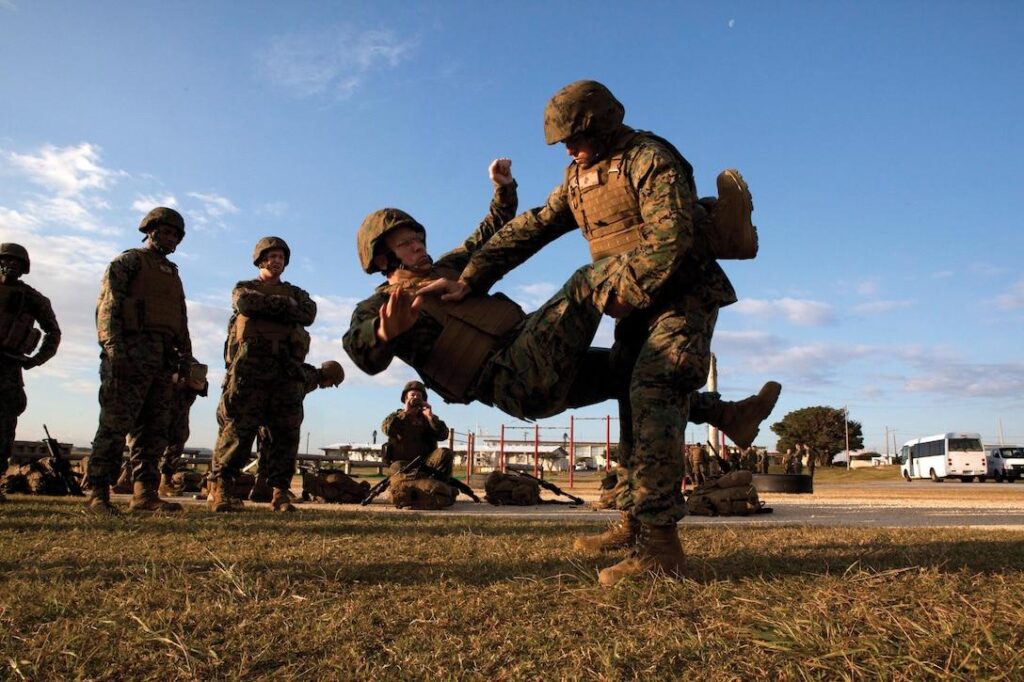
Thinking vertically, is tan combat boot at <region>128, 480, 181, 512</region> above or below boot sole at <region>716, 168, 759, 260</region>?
below

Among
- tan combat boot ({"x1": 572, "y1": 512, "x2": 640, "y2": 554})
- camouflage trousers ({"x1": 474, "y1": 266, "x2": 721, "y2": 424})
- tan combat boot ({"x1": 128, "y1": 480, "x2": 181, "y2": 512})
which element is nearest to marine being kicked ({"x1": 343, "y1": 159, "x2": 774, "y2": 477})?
camouflage trousers ({"x1": 474, "y1": 266, "x2": 721, "y2": 424})

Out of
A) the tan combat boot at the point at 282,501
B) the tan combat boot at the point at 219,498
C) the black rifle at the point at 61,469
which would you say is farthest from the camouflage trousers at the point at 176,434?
the tan combat boot at the point at 282,501

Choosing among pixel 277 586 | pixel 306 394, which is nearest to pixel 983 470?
pixel 306 394

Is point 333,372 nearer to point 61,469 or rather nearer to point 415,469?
point 415,469

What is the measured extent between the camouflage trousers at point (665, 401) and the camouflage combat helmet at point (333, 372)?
4738 millimetres

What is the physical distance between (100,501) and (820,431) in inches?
2969

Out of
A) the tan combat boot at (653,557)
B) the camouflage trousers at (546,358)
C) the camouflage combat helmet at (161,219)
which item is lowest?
the tan combat boot at (653,557)

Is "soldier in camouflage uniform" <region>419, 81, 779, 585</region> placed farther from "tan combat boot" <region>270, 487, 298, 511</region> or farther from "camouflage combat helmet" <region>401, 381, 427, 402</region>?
"camouflage combat helmet" <region>401, 381, 427, 402</region>

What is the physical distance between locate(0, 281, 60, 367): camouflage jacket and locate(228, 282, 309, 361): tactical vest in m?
2.27

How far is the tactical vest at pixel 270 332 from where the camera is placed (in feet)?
22.0

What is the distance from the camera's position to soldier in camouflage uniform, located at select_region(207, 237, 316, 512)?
6672 millimetres

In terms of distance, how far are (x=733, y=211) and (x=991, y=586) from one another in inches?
66.7

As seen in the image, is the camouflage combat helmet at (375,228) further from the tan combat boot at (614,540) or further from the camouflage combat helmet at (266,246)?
the camouflage combat helmet at (266,246)

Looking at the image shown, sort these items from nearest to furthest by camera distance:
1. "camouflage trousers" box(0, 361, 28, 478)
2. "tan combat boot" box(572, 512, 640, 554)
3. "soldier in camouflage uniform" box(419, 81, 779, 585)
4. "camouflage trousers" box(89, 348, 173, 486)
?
"soldier in camouflage uniform" box(419, 81, 779, 585)
"tan combat boot" box(572, 512, 640, 554)
"camouflage trousers" box(89, 348, 173, 486)
"camouflage trousers" box(0, 361, 28, 478)
